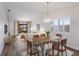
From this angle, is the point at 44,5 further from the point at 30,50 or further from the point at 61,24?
the point at 30,50

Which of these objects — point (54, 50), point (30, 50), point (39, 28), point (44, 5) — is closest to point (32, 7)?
point (44, 5)

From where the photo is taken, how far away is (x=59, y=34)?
166 cm

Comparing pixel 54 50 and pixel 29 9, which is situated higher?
pixel 29 9

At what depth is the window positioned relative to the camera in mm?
1635

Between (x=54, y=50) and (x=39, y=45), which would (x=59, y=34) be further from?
(x=39, y=45)

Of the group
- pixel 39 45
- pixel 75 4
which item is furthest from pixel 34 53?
pixel 75 4

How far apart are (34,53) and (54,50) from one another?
1.17 feet

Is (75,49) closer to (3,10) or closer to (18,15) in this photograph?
(18,15)

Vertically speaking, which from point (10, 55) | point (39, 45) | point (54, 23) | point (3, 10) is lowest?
point (10, 55)

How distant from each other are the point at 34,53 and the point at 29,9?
77cm

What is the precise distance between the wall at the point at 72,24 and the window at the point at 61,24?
0.07m

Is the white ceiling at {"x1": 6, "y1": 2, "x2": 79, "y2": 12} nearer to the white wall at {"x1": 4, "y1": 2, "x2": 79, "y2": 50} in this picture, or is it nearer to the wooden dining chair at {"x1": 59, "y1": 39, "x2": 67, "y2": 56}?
the white wall at {"x1": 4, "y1": 2, "x2": 79, "y2": 50}

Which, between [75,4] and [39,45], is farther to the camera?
[39,45]

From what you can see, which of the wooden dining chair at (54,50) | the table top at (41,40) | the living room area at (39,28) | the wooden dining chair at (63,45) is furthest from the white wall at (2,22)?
the wooden dining chair at (63,45)
